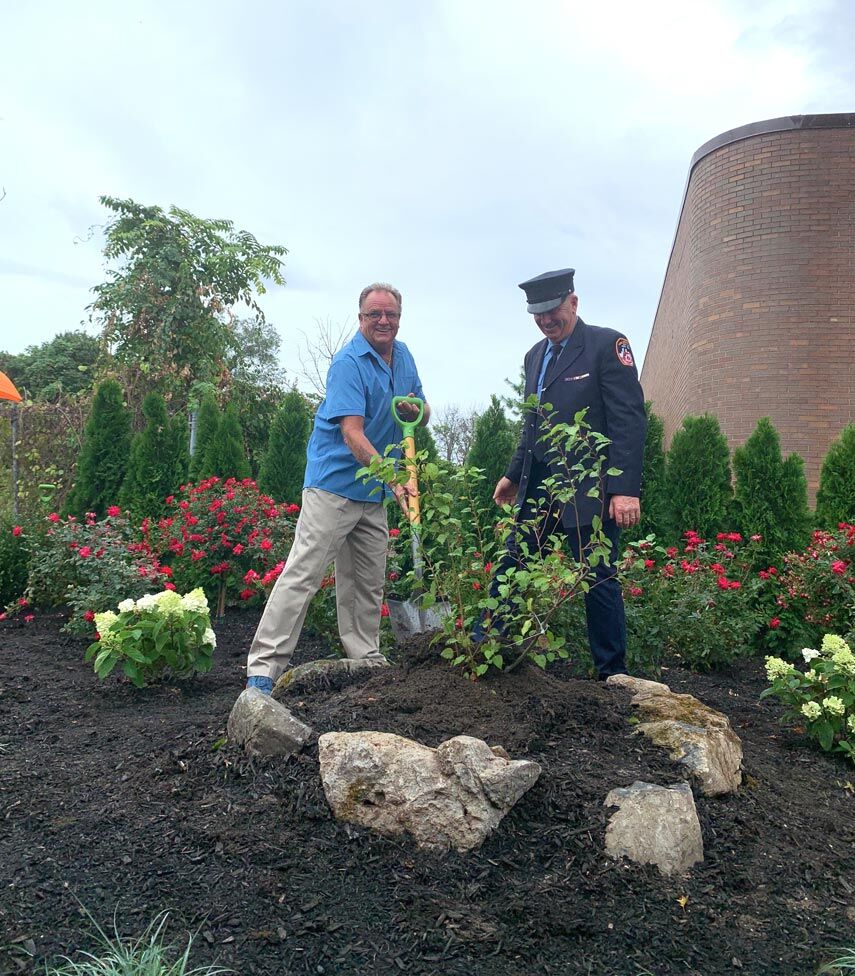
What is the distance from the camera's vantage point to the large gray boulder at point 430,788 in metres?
2.29

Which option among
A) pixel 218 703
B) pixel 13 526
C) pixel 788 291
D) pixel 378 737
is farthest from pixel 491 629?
pixel 788 291

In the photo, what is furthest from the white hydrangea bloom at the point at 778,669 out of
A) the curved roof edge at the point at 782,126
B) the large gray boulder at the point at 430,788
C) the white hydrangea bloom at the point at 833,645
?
the curved roof edge at the point at 782,126

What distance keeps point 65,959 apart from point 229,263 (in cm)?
1539

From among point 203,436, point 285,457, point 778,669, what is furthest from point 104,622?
point 203,436

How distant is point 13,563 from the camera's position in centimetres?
651

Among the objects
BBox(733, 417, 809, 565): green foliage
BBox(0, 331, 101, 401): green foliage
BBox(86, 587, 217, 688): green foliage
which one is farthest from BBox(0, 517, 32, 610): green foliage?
BBox(0, 331, 101, 401): green foliage

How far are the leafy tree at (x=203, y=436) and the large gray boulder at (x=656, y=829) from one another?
654cm

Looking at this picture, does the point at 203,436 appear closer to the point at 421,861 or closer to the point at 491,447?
the point at 491,447

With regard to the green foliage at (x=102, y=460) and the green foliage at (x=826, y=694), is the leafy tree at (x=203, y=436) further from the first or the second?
the green foliage at (x=826, y=694)

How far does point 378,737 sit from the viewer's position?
251cm

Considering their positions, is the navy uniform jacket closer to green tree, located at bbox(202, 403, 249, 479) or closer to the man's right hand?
the man's right hand

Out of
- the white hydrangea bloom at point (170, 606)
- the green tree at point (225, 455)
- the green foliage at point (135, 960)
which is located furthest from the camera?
the green tree at point (225, 455)

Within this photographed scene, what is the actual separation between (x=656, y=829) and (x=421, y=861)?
67 centimetres

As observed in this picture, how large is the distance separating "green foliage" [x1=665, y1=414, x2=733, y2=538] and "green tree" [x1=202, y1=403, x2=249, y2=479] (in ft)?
13.5
